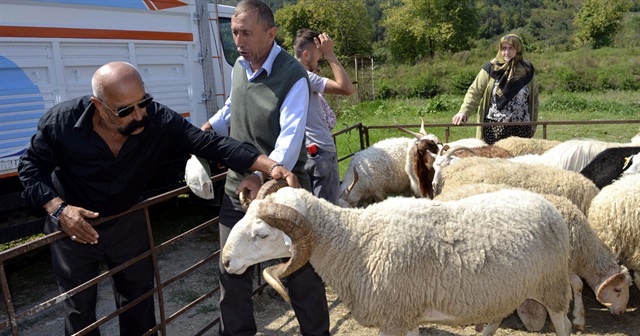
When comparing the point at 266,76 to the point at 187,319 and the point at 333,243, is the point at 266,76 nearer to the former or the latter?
the point at 333,243

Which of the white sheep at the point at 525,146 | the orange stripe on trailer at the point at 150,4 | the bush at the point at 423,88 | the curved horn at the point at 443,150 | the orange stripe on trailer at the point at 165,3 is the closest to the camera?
the curved horn at the point at 443,150

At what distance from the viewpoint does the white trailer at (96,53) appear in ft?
15.6

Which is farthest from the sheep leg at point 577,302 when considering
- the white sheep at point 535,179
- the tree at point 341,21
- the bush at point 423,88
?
the tree at point 341,21

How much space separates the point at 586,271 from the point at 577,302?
24 centimetres

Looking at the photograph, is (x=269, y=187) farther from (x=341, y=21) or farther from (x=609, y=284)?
(x=341, y=21)

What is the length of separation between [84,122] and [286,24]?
158ft

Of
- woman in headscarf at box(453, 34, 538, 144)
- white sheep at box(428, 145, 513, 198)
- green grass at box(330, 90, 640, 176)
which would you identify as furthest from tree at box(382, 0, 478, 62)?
white sheep at box(428, 145, 513, 198)

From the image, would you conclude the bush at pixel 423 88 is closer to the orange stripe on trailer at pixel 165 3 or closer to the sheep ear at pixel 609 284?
the orange stripe on trailer at pixel 165 3

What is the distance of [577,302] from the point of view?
3627 mm

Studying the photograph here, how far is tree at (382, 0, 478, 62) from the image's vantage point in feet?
164

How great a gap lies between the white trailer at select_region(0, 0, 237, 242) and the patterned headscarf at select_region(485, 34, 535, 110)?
363 cm

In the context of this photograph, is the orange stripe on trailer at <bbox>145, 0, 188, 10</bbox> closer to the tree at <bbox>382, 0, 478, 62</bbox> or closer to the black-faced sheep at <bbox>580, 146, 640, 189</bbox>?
the black-faced sheep at <bbox>580, 146, 640, 189</bbox>

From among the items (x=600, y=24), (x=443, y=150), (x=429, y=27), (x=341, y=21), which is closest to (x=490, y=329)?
(x=443, y=150)

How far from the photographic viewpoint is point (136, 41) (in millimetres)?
5934
